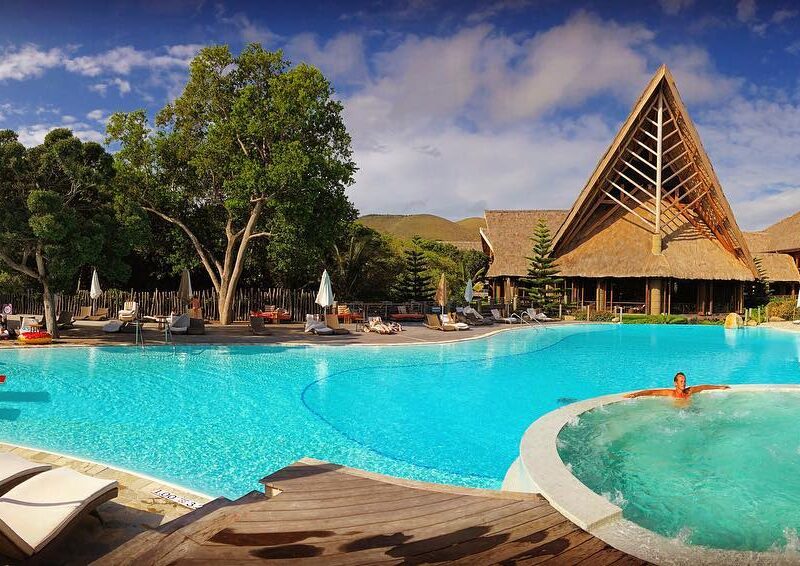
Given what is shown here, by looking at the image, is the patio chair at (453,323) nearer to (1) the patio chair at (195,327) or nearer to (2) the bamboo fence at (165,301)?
(2) the bamboo fence at (165,301)

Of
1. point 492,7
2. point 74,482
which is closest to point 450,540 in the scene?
point 74,482

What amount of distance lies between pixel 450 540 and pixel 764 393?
891 cm

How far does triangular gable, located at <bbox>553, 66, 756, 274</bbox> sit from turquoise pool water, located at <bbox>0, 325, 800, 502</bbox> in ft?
35.2

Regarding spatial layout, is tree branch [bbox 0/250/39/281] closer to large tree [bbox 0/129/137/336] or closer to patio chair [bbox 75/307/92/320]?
large tree [bbox 0/129/137/336]

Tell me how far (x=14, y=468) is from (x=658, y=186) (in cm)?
2818

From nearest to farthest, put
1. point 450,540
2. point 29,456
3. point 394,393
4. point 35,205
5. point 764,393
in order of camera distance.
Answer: point 450,540, point 29,456, point 764,393, point 394,393, point 35,205

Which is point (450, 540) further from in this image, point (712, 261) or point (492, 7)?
point (712, 261)

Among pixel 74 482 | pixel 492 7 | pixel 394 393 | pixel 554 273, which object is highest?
pixel 492 7

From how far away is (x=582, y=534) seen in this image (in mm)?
3318

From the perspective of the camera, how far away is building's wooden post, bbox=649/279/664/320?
26.0 meters

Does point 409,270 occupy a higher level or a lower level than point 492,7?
lower

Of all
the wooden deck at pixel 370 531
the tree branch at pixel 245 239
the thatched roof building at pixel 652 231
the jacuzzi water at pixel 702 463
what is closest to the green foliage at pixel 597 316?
the thatched roof building at pixel 652 231

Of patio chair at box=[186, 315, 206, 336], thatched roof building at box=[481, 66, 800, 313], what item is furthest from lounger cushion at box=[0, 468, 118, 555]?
thatched roof building at box=[481, 66, 800, 313]

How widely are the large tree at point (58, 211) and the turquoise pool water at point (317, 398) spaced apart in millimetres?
2528
